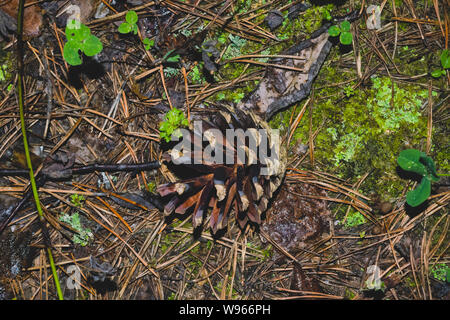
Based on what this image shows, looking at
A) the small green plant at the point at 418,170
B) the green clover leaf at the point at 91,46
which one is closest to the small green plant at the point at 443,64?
the small green plant at the point at 418,170

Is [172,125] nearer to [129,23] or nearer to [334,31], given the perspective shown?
[129,23]

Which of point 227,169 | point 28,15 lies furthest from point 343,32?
point 28,15

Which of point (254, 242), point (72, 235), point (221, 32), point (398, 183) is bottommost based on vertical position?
point (254, 242)

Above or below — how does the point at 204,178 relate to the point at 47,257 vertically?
above

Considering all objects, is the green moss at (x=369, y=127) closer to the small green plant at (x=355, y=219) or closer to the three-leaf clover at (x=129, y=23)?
the small green plant at (x=355, y=219)
